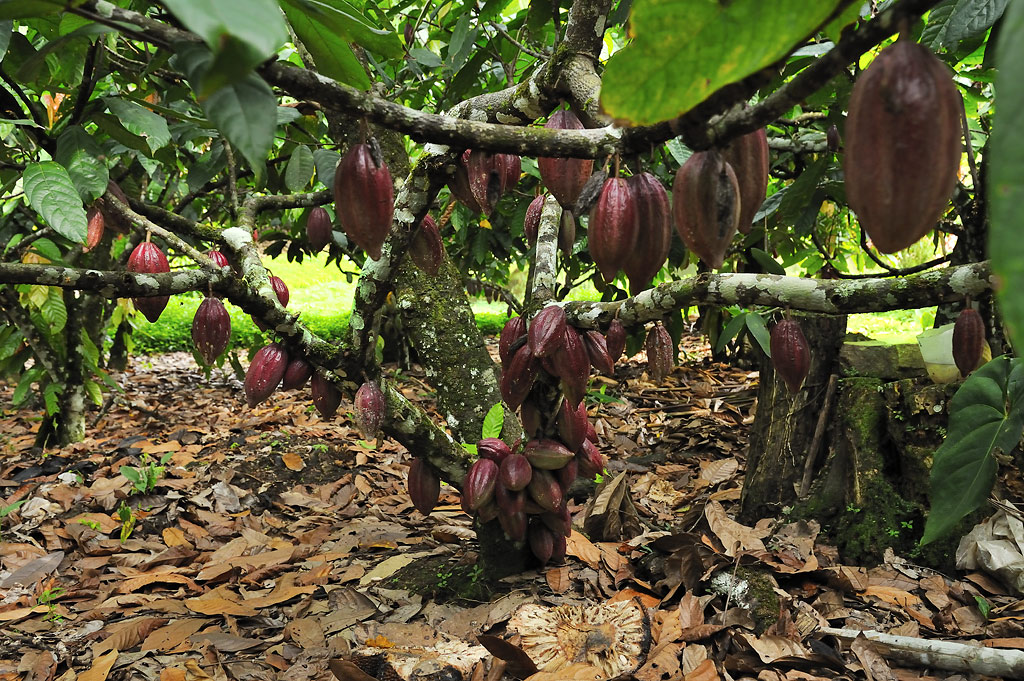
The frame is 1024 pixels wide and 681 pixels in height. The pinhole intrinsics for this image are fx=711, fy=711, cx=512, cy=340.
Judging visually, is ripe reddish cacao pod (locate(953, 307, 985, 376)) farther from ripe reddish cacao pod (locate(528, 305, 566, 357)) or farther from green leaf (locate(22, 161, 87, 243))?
green leaf (locate(22, 161, 87, 243))

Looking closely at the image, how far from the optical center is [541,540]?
1.68 m

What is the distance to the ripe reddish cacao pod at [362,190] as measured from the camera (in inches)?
24.9

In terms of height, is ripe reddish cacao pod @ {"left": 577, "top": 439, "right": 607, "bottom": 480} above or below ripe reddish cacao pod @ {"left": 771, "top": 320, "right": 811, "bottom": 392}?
below

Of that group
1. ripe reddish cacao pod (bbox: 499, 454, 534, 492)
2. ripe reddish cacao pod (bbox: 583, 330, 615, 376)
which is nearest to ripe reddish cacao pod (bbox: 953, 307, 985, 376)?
ripe reddish cacao pod (bbox: 583, 330, 615, 376)

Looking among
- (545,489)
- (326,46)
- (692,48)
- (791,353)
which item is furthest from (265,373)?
(692,48)

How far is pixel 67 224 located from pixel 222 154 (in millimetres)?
936

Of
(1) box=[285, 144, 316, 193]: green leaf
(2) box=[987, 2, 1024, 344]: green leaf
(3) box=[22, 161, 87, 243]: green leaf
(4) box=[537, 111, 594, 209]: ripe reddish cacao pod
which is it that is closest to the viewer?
(2) box=[987, 2, 1024, 344]: green leaf

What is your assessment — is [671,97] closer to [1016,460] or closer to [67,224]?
[67,224]

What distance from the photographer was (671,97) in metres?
0.37

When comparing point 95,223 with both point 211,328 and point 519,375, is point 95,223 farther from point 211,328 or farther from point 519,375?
point 519,375

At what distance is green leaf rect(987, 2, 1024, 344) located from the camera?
193 millimetres

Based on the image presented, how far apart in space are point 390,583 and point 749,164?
1.50 m

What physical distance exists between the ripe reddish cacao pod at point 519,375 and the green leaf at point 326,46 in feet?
2.42

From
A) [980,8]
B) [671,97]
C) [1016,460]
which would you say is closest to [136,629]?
[671,97]
